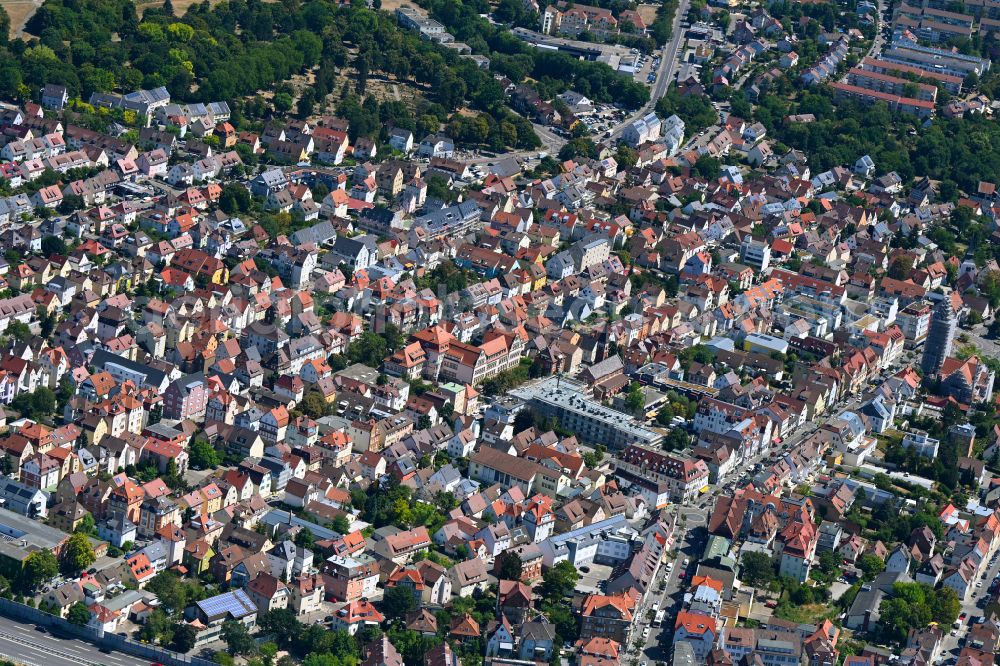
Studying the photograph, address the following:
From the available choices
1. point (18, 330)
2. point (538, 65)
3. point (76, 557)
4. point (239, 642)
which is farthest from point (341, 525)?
point (538, 65)

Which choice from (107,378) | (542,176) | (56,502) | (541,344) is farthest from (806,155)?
(56,502)

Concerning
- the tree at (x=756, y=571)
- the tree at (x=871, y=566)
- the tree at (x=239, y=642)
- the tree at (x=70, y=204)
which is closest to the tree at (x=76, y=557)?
the tree at (x=239, y=642)

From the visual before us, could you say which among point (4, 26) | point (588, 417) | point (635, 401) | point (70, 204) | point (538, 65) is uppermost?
point (4, 26)

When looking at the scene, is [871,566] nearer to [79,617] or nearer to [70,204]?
[79,617]

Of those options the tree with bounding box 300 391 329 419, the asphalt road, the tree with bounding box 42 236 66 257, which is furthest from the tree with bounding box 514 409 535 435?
the tree with bounding box 42 236 66 257

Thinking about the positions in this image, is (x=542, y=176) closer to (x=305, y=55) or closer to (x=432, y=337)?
(x=305, y=55)
